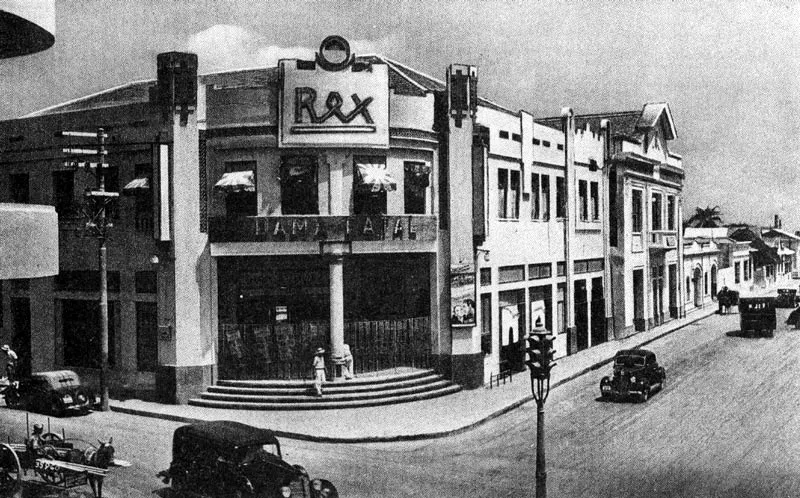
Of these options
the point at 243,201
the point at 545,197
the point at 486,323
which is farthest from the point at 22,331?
the point at 545,197

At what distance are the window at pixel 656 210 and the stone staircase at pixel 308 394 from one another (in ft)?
76.4

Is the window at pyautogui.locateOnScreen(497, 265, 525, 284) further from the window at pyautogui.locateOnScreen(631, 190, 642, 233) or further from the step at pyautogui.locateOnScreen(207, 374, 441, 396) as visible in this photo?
the window at pyautogui.locateOnScreen(631, 190, 642, 233)

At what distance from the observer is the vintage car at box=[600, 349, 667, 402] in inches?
903

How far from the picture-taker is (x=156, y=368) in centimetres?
2292

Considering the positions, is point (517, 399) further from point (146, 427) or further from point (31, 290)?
point (31, 290)

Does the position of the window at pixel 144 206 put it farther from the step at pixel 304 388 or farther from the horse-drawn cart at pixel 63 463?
the horse-drawn cart at pixel 63 463

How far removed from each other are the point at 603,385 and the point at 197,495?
13904 millimetres

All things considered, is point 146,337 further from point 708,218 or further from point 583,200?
point 708,218

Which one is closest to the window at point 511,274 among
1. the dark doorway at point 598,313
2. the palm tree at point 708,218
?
the dark doorway at point 598,313

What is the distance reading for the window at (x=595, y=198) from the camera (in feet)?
114

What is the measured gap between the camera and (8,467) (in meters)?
12.0

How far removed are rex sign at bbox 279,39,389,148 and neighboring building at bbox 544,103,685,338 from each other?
55.4 ft

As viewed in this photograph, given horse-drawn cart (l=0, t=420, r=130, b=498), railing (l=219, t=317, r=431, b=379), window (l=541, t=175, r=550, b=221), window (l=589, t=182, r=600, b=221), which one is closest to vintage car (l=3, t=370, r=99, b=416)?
→ railing (l=219, t=317, r=431, b=379)

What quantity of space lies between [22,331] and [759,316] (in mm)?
31269
